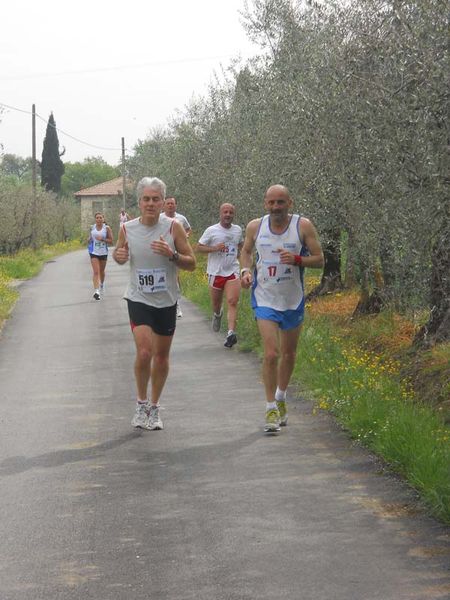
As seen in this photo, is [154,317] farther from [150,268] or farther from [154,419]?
[154,419]

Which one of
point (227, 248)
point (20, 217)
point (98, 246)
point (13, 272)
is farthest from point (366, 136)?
point (20, 217)

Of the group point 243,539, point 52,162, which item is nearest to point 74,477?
point 243,539

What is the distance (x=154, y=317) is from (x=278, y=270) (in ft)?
3.50

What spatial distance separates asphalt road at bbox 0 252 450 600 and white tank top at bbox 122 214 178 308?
1.10m

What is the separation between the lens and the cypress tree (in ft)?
363

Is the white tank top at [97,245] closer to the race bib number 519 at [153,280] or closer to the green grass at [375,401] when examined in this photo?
the green grass at [375,401]

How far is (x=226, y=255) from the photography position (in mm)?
14836

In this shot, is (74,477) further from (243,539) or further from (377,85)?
(377,85)

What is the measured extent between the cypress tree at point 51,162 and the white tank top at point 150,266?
102676mm

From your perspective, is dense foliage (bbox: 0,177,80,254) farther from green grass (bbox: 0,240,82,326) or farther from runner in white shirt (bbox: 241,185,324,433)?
runner in white shirt (bbox: 241,185,324,433)

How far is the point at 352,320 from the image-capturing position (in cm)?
1591

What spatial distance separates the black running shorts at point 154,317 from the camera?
9.16 metres

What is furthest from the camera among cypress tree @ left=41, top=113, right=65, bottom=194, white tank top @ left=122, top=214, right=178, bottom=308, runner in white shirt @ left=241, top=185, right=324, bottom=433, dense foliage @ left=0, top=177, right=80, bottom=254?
cypress tree @ left=41, top=113, right=65, bottom=194

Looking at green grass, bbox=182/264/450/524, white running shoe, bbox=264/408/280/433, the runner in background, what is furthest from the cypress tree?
white running shoe, bbox=264/408/280/433
